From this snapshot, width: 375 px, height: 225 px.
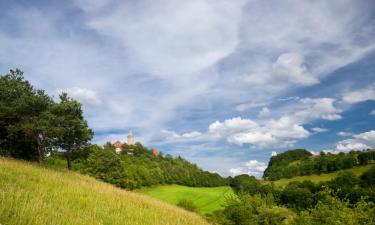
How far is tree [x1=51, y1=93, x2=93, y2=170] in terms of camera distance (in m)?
34.2

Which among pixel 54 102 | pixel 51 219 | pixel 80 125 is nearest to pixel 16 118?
pixel 54 102

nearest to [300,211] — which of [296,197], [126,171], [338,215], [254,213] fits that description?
[254,213]

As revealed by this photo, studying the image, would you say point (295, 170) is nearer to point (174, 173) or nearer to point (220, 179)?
point (220, 179)

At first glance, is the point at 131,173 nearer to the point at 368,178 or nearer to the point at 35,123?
the point at 35,123

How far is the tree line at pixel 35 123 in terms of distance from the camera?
33.8m

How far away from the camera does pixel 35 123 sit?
33.8 m

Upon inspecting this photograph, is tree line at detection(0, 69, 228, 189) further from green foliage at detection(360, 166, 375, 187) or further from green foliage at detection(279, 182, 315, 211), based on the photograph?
green foliage at detection(360, 166, 375, 187)

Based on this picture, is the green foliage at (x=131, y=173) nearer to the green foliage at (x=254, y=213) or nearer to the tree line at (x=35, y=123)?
the tree line at (x=35, y=123)

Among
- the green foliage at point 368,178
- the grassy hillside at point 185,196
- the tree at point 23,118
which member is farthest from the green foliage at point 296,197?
the tree at point 23,118

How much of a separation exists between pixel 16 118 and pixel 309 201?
93.5 metres

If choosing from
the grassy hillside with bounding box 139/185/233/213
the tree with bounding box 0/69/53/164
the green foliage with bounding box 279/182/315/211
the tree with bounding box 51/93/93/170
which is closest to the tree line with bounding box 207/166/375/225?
the green foliage with bounding box 279/182/315/211

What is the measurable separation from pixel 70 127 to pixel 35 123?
3.54 m

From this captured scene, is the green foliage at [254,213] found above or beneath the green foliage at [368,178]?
beneath

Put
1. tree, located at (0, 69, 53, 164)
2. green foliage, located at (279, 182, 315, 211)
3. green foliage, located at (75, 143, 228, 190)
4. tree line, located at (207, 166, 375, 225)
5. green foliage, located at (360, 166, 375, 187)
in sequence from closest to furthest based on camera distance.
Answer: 1. tree line, located at (207, 166, 375, 225)
2. tree, located at (0, 69, 53, 164)
3. green foliage, located at (75, 143, 228, 190)
4. green foliage, located at (279, 182, 315, 211)
5. green foliage, located at (360, 166, 375, 187)
